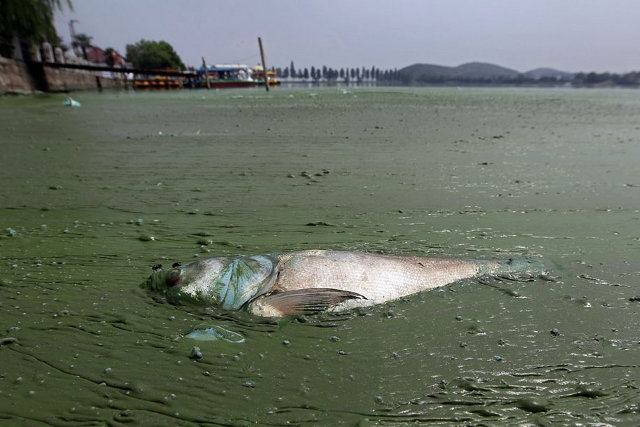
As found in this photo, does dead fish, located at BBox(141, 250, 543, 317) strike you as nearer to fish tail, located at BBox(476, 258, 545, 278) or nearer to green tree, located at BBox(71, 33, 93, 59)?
fish tail, located at BBox(476, 258, 545, 278)

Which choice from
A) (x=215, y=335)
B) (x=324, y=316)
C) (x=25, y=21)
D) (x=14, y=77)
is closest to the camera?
(x=215, y=335)

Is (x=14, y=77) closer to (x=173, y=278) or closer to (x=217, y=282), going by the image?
(x=173, y=278)

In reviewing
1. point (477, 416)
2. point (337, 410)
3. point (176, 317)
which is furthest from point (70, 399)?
point (477, 416)

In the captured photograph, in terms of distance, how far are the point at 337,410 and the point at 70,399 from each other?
1.03m

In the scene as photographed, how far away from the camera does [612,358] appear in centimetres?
198

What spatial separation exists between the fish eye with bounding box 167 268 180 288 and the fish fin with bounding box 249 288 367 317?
1.53ft

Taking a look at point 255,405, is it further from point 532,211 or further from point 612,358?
point 532,211

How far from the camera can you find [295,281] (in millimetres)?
2426

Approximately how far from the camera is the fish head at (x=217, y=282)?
2.39 m

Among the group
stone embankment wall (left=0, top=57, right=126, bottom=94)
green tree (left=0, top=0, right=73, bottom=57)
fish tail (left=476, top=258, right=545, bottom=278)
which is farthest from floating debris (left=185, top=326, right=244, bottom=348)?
green tree (left=0, top=0, right=73, bottom=57)

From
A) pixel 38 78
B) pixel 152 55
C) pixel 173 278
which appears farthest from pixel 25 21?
pixel 152 55

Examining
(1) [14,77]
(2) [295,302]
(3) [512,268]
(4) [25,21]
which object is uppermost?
(4) [25,21]

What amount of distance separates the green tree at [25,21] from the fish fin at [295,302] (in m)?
29.0

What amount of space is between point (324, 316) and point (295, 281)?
254 millimetres
